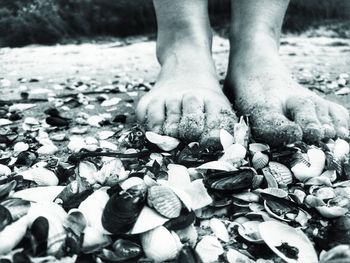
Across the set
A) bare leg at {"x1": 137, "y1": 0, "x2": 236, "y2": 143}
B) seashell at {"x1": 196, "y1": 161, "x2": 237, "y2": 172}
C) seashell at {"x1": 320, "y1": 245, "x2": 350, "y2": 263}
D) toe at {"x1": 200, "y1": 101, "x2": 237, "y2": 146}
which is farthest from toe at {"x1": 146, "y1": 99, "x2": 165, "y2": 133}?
seashell at {"x1": 320, "y1": 245, "x2": 350, "y2": 263}

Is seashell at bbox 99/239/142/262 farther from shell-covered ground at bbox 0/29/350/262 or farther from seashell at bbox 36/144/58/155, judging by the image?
seashell at bbox 36/144/58/155

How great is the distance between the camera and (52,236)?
643mm

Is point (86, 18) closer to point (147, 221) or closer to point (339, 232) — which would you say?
point (147, 221)

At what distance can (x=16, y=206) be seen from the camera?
722 millimetres

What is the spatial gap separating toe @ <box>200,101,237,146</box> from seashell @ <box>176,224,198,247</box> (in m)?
0.31

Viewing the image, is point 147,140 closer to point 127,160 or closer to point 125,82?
point 127,160

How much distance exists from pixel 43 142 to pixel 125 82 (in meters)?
0.77

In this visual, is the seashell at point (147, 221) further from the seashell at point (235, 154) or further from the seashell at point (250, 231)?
the seashell at point (235, 154)

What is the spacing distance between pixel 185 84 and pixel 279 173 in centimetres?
48

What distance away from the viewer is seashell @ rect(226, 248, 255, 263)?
0.66 m

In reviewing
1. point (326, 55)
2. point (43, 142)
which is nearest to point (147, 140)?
point (43, 142)

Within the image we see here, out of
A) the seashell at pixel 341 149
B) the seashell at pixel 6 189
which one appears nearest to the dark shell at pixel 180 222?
the seashell at pixel 6 189

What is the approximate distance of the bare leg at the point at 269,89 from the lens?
3.35ft

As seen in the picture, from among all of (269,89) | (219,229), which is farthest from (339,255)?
(269,89)
